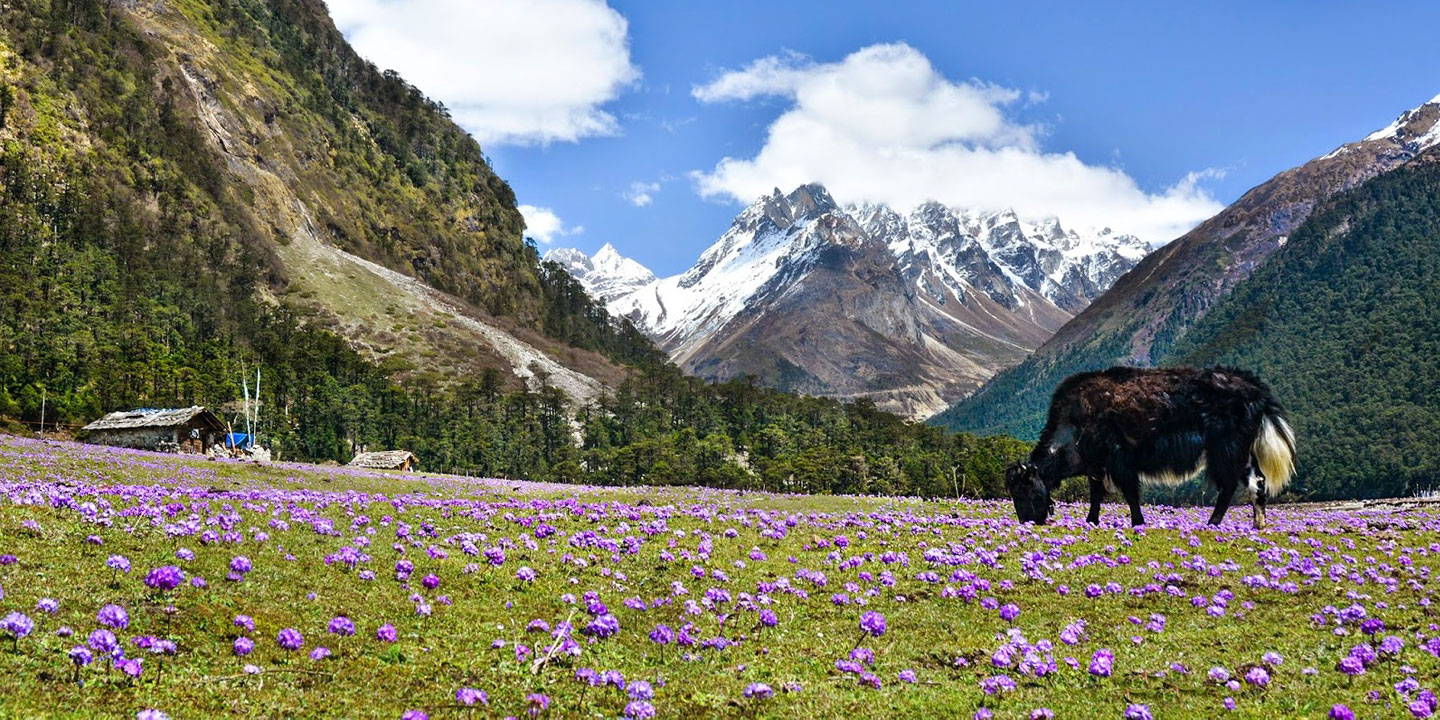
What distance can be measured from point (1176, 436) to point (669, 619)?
16505 millimetres

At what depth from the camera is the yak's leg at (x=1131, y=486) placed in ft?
75.5

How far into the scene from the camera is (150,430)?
2795 inches

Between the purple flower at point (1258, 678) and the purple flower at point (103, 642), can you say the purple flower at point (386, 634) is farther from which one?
the purple flower at point (1258, 678)

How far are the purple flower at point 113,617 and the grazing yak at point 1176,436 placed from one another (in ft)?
70.9

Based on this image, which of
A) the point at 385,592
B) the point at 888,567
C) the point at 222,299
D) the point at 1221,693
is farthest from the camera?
the point at 222,299

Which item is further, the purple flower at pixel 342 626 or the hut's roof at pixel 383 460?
the hut's roof at pixel 383 460

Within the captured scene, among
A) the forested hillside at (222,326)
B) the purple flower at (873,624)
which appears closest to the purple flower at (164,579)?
the purple flower at (873,624)

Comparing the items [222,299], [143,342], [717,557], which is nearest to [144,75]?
[222,299]

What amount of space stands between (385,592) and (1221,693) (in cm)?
1154

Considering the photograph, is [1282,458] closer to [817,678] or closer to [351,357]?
[817,678]

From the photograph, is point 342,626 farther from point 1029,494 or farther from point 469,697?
point 1029,494

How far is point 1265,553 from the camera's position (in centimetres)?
1772

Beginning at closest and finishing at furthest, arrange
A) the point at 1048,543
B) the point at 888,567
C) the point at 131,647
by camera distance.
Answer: the point at 131,647
the point at 888,567
the point at 1048,543

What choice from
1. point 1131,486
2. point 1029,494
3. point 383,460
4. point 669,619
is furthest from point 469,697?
point 383,460
